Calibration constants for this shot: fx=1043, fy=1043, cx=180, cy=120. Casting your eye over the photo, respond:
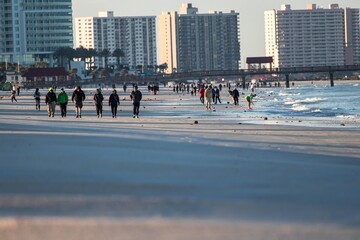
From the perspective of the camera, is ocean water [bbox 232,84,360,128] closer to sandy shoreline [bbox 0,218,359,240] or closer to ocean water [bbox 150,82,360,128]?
ocean water [bbox 150,82,360,128]

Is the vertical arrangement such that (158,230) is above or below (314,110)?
above

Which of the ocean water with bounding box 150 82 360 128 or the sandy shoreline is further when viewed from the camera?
the ocean water with bounding box 150 82 360 128

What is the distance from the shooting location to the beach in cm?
1103

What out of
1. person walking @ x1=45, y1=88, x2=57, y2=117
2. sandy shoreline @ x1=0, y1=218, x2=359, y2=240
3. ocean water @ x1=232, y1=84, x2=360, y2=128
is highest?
person walking @ x1=45, y1=88, x2=57, y2=117

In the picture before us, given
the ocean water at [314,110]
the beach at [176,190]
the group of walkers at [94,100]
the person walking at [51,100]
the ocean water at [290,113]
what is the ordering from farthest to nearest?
the ocean water at [314,110] < the person walking at [51,100] < the group of walkers at [94,100] < the ocean water at [290,113] < the beach at [176,190]

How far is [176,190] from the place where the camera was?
13523mm

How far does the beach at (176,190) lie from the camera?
36.2ft

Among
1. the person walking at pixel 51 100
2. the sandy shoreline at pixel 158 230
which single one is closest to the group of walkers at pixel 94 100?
the person walking at pixel 51 100

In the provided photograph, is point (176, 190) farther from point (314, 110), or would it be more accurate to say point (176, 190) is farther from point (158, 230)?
point (314, 110)

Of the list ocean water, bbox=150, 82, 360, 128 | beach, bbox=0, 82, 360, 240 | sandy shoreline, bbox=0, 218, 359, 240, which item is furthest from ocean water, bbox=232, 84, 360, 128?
sandy shoreline, bbox=0, 218, 359, 240

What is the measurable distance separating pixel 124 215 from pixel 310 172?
485 cm

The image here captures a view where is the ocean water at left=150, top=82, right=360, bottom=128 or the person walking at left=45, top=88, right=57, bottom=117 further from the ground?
the person walking at left=45, top=88, right=57, bottom=117

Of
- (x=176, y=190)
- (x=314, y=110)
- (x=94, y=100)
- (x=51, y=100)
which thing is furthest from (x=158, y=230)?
(x=314, y=110)

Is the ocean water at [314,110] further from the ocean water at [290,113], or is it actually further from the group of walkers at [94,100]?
the group of walkers at [94,100]
